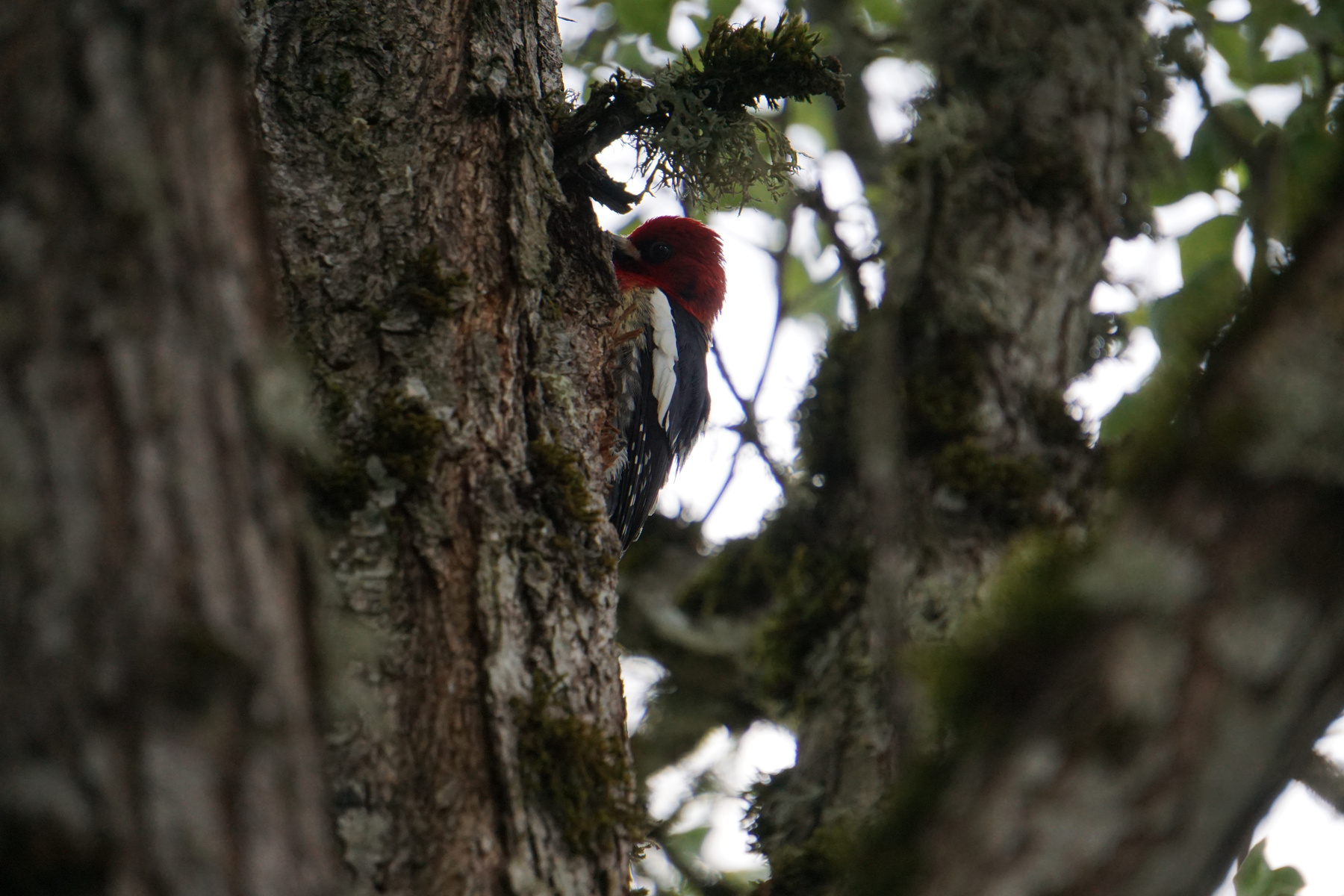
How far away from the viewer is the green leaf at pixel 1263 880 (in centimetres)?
204

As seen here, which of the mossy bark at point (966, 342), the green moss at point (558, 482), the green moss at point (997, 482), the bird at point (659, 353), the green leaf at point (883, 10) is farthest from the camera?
the green leaf at point (883, 10)

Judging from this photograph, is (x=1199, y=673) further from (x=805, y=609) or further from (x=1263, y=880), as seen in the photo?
(x=805, y=609)

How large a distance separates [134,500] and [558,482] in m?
0.81

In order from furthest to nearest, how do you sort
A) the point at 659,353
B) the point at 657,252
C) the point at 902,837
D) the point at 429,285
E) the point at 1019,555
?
the point at 657,252
the point at 659,353
the point at 429,285
the point at 1019,555
the point at 902,837

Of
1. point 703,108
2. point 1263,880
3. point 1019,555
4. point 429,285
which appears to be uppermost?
point 703,108

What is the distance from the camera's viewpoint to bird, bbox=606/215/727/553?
3.37 m

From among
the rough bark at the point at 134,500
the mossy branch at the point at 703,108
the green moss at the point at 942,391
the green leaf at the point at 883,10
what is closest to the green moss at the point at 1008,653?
the rough bark at the point at 134,500

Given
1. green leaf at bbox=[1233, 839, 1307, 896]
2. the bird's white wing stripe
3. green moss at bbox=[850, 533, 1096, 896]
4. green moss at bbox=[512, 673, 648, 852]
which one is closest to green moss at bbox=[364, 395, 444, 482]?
green moss at bbox=[512, 673, 648, 852]

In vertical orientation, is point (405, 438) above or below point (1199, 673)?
above

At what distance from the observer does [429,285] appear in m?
1.55

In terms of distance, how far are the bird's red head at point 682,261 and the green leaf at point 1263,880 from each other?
276 centimetres

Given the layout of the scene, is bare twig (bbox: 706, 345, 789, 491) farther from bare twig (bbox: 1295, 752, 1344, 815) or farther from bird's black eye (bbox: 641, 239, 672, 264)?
bare twig (bbox: 1295, 752, 1344, 815)

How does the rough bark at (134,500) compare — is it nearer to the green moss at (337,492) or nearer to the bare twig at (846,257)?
the green moss at (337,492)

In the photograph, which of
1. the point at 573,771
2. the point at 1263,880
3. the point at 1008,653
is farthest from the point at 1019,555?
the point at 1263,880
